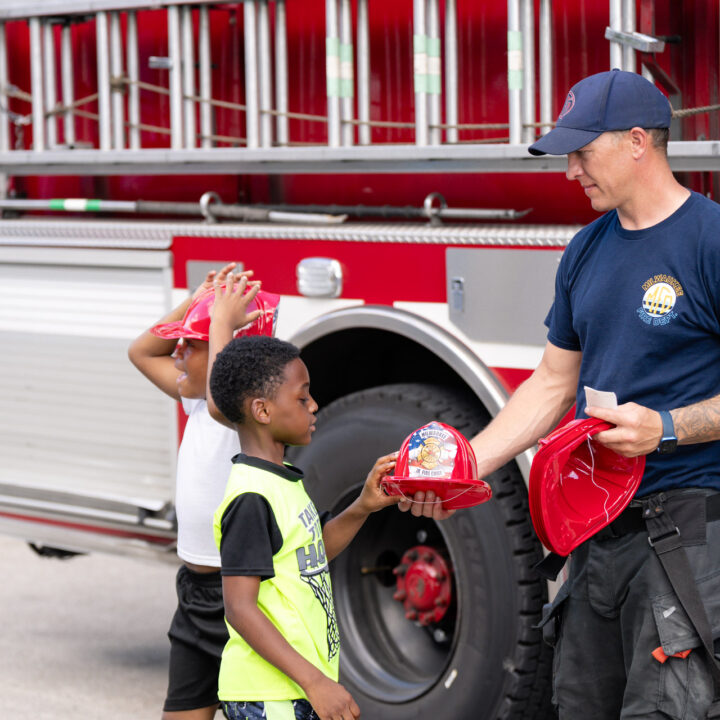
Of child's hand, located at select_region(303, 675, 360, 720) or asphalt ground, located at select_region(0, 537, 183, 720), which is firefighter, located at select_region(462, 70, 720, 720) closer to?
child's hand, located at select_region(303, 675, 360, 720)

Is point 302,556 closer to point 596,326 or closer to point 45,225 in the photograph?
point 596,326

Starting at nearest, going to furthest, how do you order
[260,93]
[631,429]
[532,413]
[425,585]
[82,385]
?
1. [631,429]
2. [532,413]
3. [425,585]
4. [260,93]
5. [82,385]

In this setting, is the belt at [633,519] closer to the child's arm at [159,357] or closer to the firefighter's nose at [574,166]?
the firefighter's nose at [574,166]

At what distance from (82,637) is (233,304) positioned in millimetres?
2588

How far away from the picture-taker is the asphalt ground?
180 inches

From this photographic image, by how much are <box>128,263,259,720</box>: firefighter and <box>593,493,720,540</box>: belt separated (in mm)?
932

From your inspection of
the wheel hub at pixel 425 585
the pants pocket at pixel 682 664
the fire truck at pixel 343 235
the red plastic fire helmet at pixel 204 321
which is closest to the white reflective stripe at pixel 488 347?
the fire truck at pixel 343 235

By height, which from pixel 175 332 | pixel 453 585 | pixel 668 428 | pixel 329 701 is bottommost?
pixel 453 585

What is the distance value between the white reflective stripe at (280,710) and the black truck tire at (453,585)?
113cm

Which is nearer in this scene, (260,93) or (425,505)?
(425,505)

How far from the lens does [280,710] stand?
261 cm

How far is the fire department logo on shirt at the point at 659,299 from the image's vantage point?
256 cm

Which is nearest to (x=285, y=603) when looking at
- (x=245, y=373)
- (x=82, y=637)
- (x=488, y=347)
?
(x=245, y=373)

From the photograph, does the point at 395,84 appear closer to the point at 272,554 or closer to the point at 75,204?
the point at 75,204
